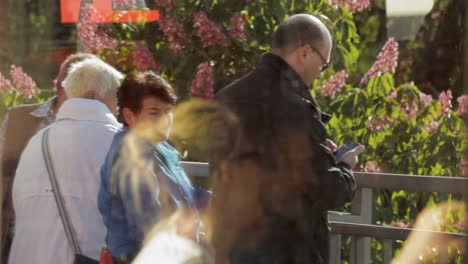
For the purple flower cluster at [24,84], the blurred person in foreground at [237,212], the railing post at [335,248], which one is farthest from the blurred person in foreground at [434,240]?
the purple flower cluster at [24,84]

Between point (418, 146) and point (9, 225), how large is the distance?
2.26 m

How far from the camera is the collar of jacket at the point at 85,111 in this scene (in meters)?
3.97

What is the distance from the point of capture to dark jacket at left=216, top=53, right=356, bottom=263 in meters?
3.40

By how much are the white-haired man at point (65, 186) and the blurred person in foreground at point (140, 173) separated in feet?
0.79

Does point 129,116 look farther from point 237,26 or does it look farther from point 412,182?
point 237,26

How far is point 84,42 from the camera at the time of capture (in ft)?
20.6

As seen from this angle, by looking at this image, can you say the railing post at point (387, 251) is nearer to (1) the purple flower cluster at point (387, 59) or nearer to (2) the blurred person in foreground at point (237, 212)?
(2) the blurred person in foreground at point (237, 212)

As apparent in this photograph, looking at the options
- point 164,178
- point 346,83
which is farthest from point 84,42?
point 164,178

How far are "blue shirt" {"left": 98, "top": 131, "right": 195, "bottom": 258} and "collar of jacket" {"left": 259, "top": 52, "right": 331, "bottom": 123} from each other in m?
0.42

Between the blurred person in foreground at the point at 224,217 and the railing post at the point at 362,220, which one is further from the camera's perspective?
the railing post at the point at 362,220

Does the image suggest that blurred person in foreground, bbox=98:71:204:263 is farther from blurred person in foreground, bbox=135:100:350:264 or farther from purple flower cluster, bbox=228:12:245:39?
purple flower cluster, bbox=228:12:245:39

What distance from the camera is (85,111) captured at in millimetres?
3975

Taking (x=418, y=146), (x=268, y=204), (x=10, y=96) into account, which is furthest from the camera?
(x=10, y=96)

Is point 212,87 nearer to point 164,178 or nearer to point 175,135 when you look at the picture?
point 175,135
